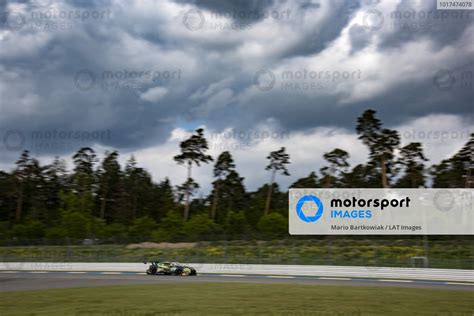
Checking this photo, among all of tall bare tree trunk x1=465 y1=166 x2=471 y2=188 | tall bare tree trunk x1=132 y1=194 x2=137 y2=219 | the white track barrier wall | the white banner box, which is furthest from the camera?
tall bare tree trunk x1=132 y1=194 x2=137 y2=219

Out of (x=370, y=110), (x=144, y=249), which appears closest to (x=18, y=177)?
(x=144, y=249)

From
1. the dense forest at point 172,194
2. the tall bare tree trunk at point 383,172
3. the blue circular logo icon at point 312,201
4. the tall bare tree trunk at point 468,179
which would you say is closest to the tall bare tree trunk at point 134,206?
the dense forest at point 172,194

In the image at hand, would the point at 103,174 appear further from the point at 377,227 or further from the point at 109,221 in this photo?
the point at 377,227

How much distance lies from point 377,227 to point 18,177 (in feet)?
217

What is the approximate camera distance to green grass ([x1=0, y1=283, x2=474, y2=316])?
13984mm

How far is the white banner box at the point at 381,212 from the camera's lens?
34.5 metres

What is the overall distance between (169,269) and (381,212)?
62.2ft

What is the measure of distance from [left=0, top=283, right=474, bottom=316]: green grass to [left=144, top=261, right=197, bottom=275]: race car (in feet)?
25.0

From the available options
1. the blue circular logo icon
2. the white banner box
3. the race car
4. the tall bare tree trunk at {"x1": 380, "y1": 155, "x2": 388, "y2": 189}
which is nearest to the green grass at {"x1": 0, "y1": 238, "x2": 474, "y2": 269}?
the white banner box

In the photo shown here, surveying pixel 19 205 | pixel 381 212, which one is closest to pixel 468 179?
pixel 381 212

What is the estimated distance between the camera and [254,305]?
49.7 feet

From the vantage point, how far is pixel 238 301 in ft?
52.7

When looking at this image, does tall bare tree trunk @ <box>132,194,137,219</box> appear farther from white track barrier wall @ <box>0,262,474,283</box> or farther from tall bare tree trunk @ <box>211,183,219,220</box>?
white track barrier wall @ <box>0,262,474,283</box>

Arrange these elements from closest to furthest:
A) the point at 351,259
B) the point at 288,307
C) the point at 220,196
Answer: the point at 288,307, the point at 351,259, the point at 220,196
